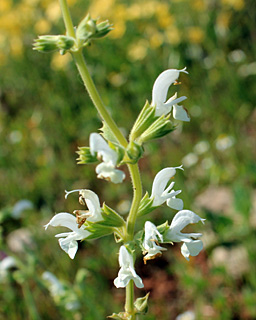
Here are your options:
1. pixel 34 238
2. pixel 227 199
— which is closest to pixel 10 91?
pixel 34 238

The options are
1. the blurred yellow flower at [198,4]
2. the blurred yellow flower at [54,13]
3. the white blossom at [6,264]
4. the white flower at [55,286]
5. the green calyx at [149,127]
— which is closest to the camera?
the green calyx at [149,127]

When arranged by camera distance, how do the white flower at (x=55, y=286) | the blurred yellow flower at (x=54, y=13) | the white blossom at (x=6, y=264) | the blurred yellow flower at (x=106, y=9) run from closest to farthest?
1. the white flower at (x=55, y=286)
2. the white blossom at (x=6, y=264)
3. the blurred yellow flower at (x=106, y=9)
4. the blurred yellow flower at (x=54, y=13)

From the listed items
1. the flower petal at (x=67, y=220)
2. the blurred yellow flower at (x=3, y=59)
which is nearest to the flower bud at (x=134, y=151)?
the flower petal at (x=67, y=220)

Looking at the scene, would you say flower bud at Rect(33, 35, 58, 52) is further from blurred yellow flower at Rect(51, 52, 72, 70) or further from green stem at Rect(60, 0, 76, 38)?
blurred yellow flower at Rect(51, 52, 72, 70)

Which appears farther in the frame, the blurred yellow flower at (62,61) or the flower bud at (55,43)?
the blurred yellow flower at (62,61)

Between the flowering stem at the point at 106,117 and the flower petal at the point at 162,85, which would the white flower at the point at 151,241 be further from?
the flower petal at the point at 162,85

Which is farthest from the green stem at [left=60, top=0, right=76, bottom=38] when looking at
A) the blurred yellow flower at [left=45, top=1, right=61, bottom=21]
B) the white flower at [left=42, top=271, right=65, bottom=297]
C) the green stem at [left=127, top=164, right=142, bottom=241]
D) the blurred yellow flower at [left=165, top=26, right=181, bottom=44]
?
the blurred yellow flower at [left=45, top=1, right=61, bottom=21]

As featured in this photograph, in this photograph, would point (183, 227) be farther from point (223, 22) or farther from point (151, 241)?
point (223, 22)

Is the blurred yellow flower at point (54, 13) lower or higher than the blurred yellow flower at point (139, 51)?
higher
